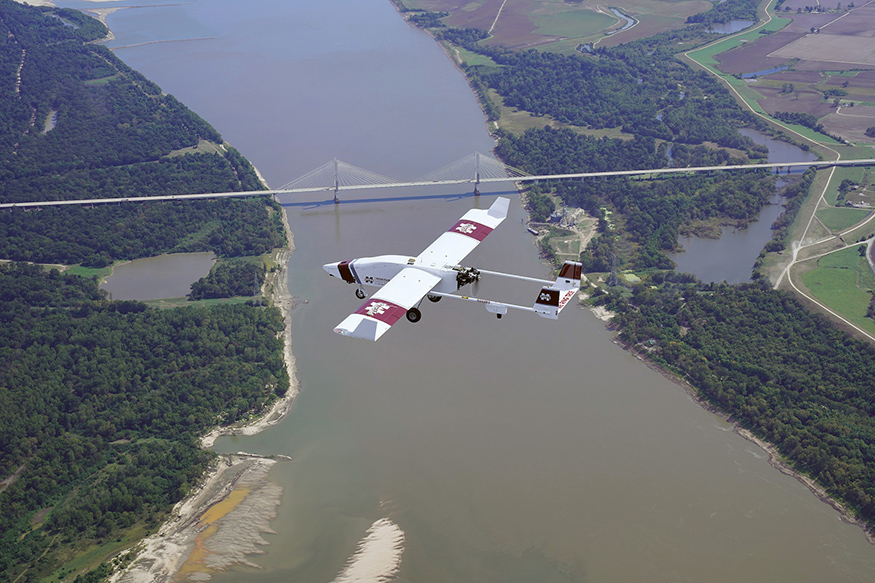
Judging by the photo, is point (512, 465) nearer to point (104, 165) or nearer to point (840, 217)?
point (840, 217)

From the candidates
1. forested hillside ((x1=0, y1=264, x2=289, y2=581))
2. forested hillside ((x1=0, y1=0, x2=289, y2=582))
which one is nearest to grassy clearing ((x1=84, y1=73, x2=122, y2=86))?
forested hillside ((x1=0, y1=0, x2=289, y2=582))

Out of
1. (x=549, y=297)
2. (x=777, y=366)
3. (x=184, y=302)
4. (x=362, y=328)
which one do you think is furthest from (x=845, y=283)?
(x=184, y=302)

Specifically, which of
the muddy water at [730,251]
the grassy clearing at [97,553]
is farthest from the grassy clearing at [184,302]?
the muddy water at [730,251]

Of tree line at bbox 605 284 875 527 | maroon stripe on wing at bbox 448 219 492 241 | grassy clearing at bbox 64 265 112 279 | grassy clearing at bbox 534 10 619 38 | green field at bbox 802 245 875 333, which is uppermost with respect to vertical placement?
maroon stripe on wing at bbox 448 219 492 241

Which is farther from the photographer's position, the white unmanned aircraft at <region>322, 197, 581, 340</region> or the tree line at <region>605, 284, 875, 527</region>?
the tree line at <region>605, 284, 875, 527</region>

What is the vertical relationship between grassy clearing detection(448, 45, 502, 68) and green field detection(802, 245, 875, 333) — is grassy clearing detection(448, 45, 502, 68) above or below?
above

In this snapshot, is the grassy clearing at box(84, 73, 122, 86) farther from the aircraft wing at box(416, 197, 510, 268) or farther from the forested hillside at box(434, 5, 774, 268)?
the aircraft wing at box(416, 197, 510, 268)

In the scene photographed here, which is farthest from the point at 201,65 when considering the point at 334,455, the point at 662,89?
the point at 334,455

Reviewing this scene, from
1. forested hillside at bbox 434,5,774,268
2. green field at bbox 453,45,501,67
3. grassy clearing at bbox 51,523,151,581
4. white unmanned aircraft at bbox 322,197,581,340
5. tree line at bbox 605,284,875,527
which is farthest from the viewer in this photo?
green field at bbox 453,45,501,67
